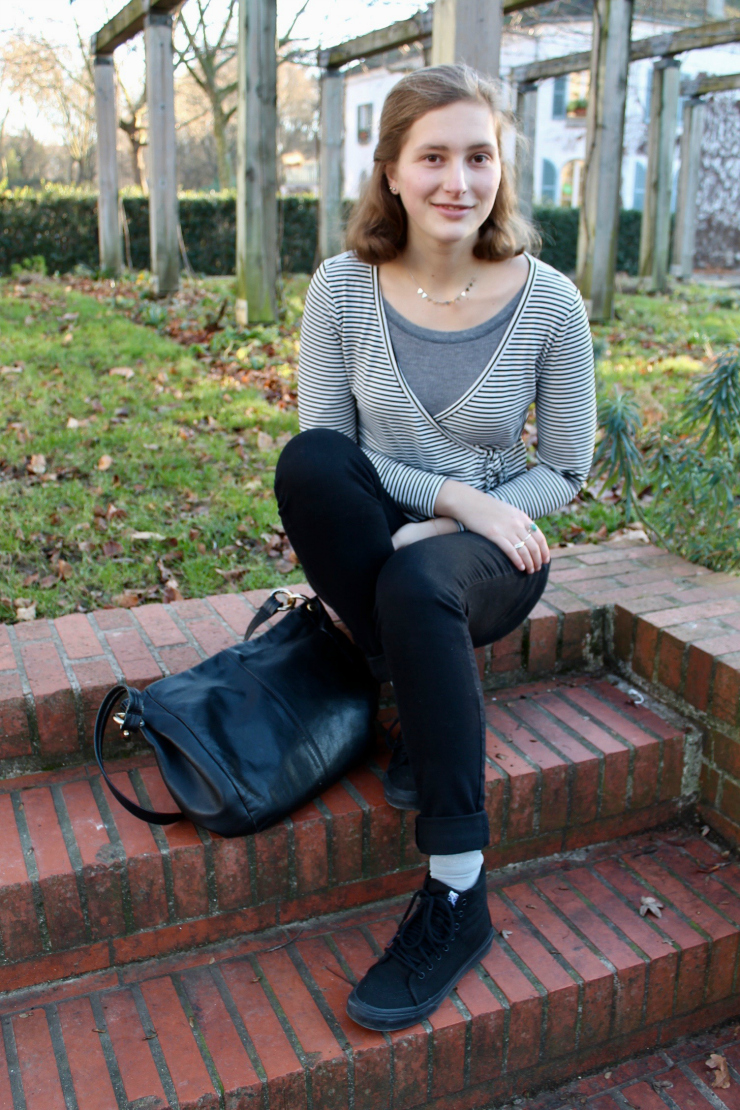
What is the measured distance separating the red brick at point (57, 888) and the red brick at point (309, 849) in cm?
39

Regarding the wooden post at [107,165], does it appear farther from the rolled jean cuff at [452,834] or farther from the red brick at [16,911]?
the rolled jean cuff at [452,834]

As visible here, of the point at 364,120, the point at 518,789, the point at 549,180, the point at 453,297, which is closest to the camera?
the point at 518,789

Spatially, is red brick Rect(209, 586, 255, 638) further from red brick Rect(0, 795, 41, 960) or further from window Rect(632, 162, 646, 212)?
window Rect(632, 162, 646, 212)

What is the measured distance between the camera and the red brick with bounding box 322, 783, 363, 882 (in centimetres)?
171

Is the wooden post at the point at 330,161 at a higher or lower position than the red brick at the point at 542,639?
higher

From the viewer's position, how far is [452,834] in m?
1.51

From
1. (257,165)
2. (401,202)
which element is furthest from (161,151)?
(401,202)

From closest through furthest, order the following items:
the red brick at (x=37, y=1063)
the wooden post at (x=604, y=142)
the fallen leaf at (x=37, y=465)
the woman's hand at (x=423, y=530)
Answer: the red brick at (x=37, y=1063) < the woman's hand at (x=423, y=530) < the fallen leaf at (x=37, y=465) < the wooden post at (x=604, y=142)

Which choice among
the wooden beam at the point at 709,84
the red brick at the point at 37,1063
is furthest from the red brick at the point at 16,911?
the wooden beam at the point at 709,84

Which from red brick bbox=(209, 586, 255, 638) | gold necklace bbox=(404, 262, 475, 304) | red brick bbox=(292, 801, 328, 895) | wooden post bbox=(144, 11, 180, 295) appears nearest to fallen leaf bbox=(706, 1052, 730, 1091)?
red brick bbox=(292, 801, 328, 895)

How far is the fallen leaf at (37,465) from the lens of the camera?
10.7 ft

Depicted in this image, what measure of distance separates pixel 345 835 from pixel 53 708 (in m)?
0.62

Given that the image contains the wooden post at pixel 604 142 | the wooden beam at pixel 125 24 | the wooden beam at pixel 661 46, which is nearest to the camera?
the wooden post at pixel 604 142

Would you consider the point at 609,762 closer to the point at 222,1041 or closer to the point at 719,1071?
the point at 719,1071
